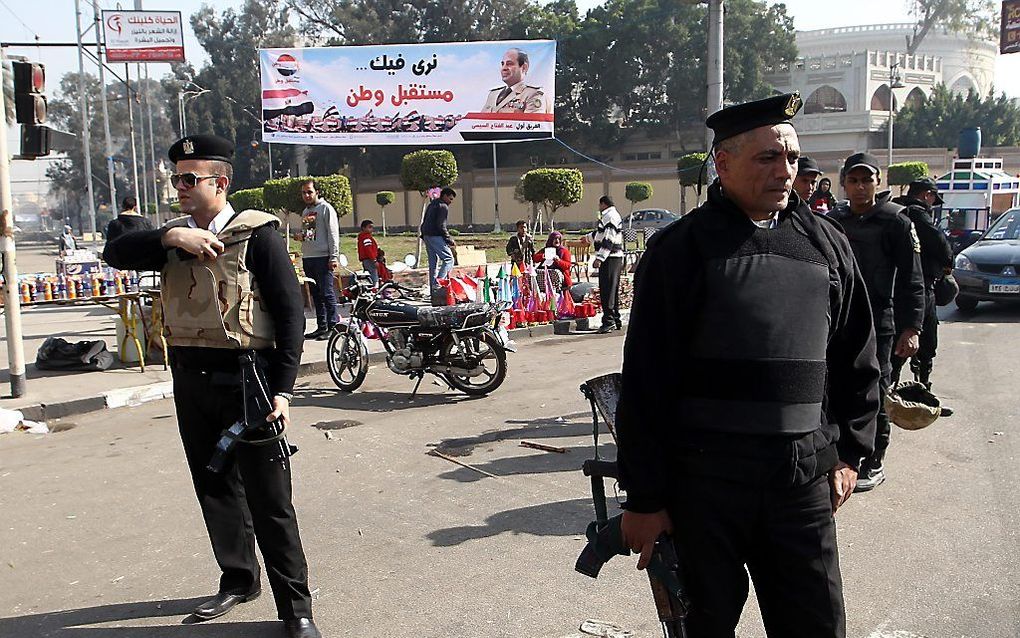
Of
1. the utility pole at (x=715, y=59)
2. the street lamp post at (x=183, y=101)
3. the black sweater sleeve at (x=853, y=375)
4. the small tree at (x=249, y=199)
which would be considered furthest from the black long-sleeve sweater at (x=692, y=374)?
the street lamp post at (x=183, y=101)

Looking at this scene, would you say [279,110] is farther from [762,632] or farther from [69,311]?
[762,632]

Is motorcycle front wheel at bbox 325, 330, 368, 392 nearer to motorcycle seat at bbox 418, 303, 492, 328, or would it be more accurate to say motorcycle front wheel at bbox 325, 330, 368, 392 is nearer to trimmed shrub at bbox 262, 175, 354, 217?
motorcycle seat at bbox 418, 303, 492, 328

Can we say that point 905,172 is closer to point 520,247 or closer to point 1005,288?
point 1005,288

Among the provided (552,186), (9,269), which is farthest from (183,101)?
(9,269)

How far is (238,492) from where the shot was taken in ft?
12.6

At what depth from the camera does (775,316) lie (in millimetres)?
2264

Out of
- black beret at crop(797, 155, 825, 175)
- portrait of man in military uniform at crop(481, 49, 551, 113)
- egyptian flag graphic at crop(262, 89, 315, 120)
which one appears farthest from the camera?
portrait of man in military uniform at crop(481, 49, 551, 113)

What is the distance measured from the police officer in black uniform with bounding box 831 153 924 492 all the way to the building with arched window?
4997 centimetres

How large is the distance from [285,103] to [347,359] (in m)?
9.91

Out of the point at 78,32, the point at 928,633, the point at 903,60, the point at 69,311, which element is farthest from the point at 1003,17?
the point at 903,60

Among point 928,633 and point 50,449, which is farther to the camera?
point 50,449

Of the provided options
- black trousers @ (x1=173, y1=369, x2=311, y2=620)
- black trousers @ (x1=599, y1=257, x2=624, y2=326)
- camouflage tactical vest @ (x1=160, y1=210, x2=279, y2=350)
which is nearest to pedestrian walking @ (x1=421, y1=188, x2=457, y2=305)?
black trousers @ (x1=599, y1=257, x2=624, y2=326)

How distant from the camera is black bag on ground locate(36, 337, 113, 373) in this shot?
31.2 ft

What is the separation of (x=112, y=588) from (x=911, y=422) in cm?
433
